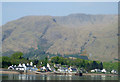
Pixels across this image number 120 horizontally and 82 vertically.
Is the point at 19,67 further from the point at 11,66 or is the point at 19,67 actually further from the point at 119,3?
the point at 119,3

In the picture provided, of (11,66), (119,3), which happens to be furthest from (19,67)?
(119,3)

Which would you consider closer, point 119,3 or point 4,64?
point 119,3

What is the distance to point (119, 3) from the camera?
→ 12444cm

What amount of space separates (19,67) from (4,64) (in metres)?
10.4

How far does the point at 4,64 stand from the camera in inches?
7490

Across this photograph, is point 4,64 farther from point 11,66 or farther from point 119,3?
point 119,3

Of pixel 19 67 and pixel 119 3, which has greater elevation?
pixel 119 3

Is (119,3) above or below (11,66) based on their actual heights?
above

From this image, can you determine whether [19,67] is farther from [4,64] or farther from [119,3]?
[119,3]

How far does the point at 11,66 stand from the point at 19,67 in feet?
19.8

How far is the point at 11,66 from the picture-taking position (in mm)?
191000

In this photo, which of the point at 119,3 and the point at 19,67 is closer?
the point at 119,3

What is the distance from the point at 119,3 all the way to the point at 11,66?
307 feet

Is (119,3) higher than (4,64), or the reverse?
(119,3)
